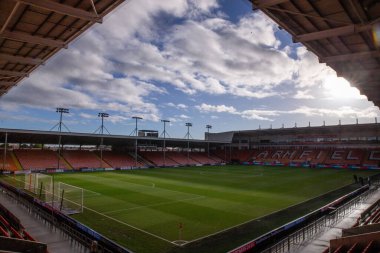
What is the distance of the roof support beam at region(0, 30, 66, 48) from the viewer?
9.55 meters

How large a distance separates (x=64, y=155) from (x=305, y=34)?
59859 mm

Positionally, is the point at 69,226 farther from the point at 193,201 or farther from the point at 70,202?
the point at 193,201

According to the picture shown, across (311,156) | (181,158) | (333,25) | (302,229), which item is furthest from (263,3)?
(311,156)

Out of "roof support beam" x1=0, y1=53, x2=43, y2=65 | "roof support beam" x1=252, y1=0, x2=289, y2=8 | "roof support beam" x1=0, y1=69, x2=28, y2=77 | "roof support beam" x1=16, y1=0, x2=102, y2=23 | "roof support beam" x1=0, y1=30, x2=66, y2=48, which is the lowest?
"roof support beam" x1=0, y1=69, x2=28, y2=77

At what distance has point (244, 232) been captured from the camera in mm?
17234

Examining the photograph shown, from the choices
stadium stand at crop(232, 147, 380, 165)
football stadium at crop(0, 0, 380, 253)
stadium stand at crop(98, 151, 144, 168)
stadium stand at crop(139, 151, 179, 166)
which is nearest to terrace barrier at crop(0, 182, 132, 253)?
football stadium at crop(0, 0, 380, 253)

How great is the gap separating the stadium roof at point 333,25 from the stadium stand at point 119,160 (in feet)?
186

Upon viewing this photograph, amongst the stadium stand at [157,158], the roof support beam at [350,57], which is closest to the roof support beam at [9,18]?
the roof support beam at [350,57]

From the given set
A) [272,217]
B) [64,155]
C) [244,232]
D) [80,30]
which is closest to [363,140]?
[272,217]

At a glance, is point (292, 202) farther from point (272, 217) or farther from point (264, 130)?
point (264, 130)

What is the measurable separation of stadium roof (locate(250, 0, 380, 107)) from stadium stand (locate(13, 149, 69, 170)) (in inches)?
2091

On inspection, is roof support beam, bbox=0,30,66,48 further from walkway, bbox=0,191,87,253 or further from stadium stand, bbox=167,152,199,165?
stadium stand, bbox=167,152,199,165

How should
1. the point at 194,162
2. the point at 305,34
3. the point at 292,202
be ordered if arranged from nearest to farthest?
the point at 305,34 → the point at 292,202 → the point at 194,162

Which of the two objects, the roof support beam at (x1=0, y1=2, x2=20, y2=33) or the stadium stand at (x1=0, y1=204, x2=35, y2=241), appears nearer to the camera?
the roof support beam at (x1=0, y1=2, x2=20, y2=33)
